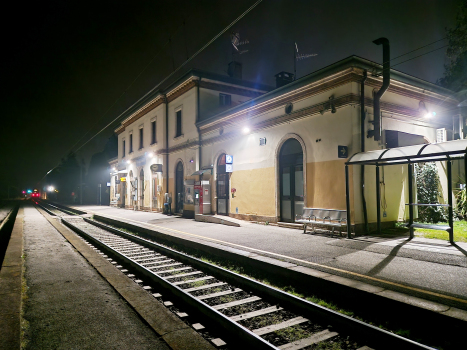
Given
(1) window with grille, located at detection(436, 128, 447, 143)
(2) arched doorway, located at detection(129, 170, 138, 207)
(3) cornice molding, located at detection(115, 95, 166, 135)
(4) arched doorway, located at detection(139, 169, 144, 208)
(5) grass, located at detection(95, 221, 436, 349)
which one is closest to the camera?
(5) grass, located at detection(95, 221, 436, 349)

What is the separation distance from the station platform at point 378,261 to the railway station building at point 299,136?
2.16 m

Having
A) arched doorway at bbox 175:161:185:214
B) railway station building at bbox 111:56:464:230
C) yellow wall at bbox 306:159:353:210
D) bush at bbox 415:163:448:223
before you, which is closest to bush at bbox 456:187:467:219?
railway station building at bbox 111:56:464:230

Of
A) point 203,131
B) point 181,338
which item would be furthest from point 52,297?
point 203,131

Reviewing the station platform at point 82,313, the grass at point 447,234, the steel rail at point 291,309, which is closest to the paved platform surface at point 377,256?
the grass at point 447,234

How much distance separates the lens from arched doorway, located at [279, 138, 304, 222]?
12.9m

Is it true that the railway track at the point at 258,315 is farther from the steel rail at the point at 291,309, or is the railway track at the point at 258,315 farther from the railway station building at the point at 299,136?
the railway station building at the point at 299,136

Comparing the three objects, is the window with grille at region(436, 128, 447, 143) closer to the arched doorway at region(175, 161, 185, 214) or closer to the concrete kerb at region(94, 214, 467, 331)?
the concrete kerb at region(94, 214, 467, 331)

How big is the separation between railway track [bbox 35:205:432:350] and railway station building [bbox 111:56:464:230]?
619cm

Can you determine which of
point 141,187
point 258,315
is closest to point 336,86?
point 258,315

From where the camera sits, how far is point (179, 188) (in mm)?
22703

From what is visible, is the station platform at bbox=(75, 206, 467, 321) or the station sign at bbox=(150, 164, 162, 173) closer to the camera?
the station platform at bbox=(75, 206, 467, 321)

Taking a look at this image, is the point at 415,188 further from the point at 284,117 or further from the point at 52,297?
the point at 52,297

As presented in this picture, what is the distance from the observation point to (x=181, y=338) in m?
3.79

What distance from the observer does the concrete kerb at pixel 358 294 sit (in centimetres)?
417
